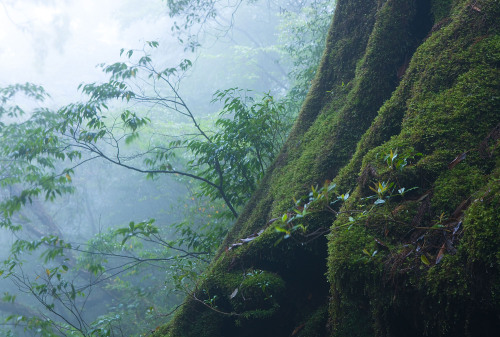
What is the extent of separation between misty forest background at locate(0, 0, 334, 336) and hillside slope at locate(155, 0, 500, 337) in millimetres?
829

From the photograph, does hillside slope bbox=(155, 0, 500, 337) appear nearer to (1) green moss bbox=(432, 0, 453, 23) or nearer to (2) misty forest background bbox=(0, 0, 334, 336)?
(1) green moss bbox=(432, 0, 453, 23)

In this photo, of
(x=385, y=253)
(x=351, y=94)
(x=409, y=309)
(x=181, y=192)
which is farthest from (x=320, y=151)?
(x=181, y=192)

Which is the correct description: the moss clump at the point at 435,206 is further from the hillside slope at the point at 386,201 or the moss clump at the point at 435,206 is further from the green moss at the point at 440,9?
the green moss at the point at 440,9

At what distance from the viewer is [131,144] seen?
66.7 ft

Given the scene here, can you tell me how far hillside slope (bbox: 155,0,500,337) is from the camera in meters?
1.44

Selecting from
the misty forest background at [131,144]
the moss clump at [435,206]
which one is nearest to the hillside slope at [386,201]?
the moss clump at [435,206]

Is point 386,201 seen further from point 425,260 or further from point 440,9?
point 440,9

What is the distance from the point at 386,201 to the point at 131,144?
1984cm

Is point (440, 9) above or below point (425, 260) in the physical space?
above

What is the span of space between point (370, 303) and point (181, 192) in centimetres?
1875

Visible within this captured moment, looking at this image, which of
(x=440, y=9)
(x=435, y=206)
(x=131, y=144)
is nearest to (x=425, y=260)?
(x=435, y=206)

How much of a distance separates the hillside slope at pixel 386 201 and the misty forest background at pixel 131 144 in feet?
2.72

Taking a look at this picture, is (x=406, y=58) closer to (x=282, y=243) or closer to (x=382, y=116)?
(x=382, y=116)

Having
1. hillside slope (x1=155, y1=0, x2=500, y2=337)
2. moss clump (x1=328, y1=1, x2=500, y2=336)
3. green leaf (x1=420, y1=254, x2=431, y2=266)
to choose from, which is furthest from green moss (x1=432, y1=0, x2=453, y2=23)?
green leaf (x1=420, y1=254, x2=431, y2=266)
